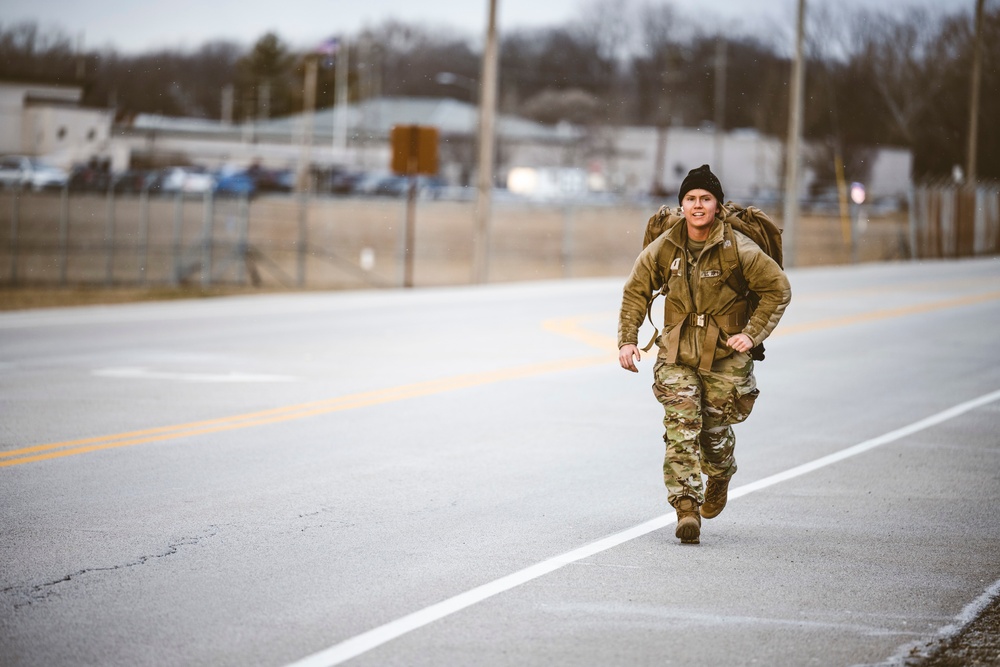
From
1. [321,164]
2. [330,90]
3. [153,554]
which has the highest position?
[330,90]

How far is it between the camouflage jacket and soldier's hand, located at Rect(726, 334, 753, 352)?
0.04 metres

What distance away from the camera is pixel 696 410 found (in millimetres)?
6824

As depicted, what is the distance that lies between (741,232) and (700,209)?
300mm

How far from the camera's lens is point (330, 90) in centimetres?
11012

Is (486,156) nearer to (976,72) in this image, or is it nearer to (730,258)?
(730,258)

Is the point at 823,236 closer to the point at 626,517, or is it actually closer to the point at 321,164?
the point at 321,164

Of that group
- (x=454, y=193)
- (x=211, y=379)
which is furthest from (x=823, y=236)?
(x=211, y=379)

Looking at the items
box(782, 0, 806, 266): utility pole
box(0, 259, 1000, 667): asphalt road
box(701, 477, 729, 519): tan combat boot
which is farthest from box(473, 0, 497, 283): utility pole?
box(701, 477, 729, 519): tan combat boot

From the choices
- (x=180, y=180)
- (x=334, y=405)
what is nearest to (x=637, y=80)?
(x=180, y=180)

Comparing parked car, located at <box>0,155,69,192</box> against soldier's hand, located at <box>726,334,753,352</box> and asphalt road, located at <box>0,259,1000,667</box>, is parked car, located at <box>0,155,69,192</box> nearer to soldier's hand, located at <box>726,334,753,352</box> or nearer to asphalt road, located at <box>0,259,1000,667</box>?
asphalt road, located at <box>0,259,1000,667</box>

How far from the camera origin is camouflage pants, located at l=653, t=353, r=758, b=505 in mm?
6816

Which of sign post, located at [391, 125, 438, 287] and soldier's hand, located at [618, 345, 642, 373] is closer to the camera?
soldier's hand, located at [618, 345, 642, 373]

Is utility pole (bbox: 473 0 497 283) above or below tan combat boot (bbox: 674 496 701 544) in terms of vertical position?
above

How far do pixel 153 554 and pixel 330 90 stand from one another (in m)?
106
